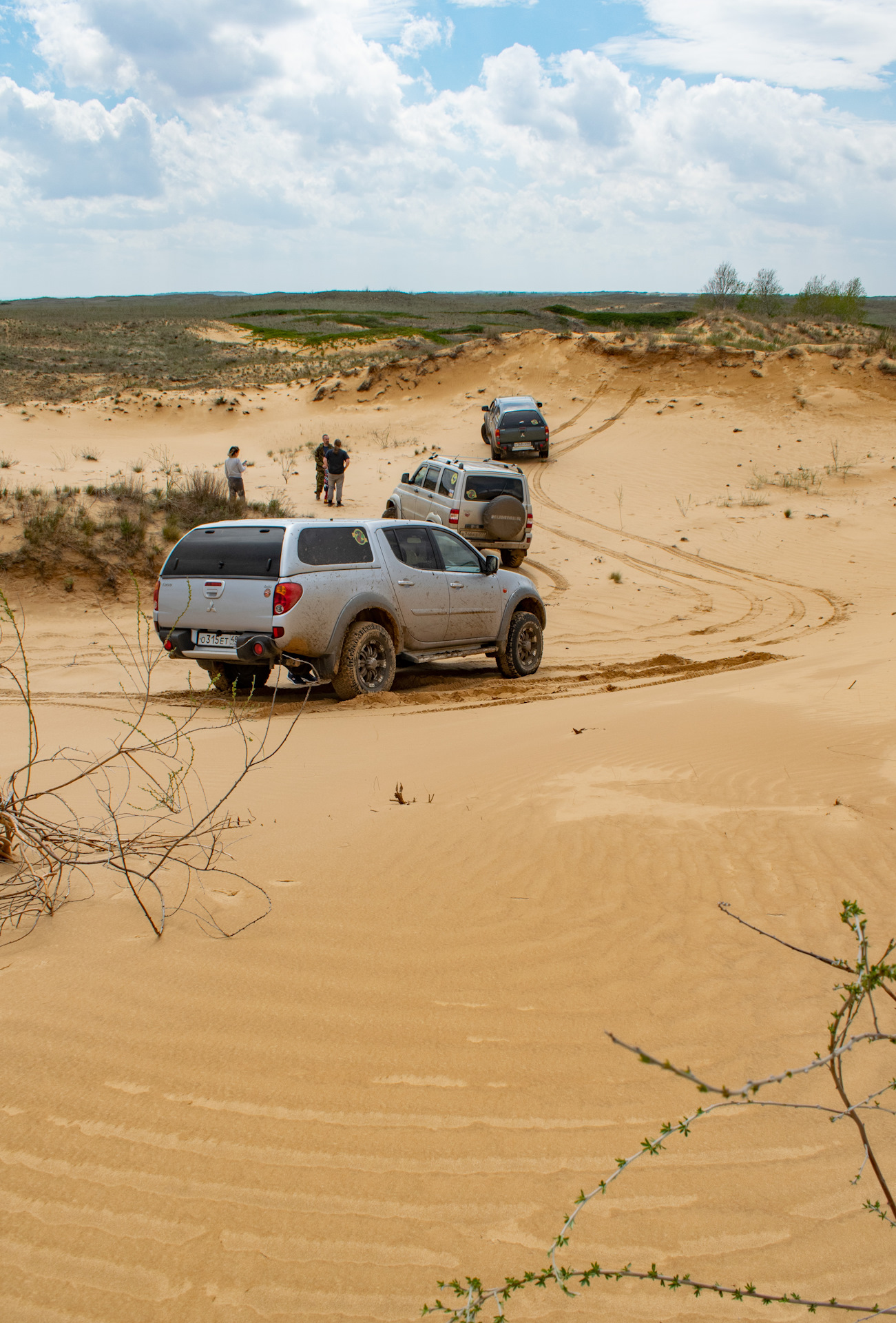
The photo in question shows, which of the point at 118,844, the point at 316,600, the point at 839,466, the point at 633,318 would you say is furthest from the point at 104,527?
the point at 633,318

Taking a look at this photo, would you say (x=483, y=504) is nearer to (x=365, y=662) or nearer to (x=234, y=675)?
(x=234, y=675)

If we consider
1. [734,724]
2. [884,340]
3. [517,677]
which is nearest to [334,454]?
[517,677]

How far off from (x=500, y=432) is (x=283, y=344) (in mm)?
27837

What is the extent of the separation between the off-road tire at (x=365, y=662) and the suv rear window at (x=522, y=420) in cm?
2004

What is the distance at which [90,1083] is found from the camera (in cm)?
270

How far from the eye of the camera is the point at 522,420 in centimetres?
2788

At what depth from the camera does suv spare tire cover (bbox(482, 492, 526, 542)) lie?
16.7 meters

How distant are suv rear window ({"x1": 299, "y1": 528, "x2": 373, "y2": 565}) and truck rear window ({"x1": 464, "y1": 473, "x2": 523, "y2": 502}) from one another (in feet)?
27.3

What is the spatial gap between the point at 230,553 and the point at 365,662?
5.19 feet

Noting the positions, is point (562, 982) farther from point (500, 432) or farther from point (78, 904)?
point (500, 432)

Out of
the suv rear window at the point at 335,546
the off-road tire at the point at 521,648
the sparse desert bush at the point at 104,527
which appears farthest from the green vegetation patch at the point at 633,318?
the suv rear window at the point at 335,546

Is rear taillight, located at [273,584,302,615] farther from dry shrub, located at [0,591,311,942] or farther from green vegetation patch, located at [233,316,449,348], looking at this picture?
green vegetation patch, located at [233,316,449,348]

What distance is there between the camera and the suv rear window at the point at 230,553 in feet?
26.8

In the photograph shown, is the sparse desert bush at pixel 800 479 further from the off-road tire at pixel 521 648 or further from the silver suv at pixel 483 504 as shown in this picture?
the off-road tire at pixel 521 648
